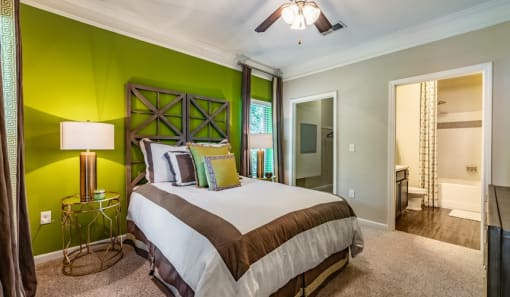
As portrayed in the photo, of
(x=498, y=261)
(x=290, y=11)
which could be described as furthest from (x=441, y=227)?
(x=290, y=11)

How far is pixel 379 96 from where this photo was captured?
3.26 m

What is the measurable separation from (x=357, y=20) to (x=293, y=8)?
129 cm

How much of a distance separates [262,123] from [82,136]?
9.87 feet

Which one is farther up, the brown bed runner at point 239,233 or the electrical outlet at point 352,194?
the brown bed runner at point 239,233

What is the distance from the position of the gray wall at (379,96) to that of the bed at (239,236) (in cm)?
151

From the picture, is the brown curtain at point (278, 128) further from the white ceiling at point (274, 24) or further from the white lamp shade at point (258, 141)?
the white ceiling at point (274, 24)

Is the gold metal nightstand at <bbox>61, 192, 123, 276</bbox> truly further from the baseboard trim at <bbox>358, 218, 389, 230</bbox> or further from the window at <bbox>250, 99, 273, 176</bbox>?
the baseboard trim at <bbox>358, 218, 389, 230</bbox>

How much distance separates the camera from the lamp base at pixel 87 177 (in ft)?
6.97

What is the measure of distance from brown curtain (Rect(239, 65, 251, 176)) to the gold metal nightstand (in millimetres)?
1943

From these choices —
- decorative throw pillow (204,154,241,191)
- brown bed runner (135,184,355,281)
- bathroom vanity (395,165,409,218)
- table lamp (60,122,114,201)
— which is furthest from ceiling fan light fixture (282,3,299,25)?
bathroom vanity (395,165,409,218)

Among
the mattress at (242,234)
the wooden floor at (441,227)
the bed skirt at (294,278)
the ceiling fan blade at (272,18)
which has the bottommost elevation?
the wooden floor at (441,227)

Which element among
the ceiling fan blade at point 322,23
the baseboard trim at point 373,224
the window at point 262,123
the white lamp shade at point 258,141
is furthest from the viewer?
the window at point 262,123

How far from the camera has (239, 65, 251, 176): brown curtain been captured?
381cm

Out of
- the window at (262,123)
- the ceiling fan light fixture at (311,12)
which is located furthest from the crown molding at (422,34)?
the ceiling fan light fixture at (311,12)
